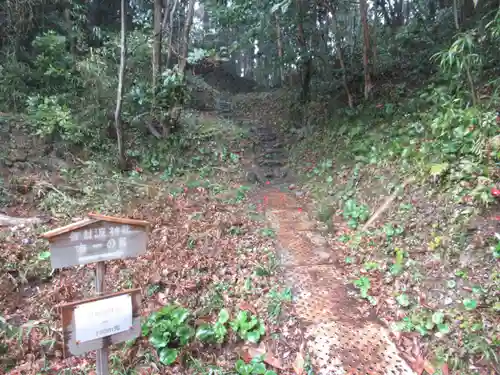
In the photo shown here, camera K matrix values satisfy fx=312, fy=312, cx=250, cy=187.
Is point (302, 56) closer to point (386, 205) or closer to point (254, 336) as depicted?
point (386, 205)

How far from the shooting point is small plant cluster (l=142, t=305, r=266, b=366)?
329cm

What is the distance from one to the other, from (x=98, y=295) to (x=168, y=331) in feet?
4.21

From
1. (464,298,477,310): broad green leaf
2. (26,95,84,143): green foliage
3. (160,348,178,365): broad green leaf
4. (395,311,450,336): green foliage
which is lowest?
(160,348,178,365): broad green leaf

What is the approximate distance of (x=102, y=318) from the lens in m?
2.29

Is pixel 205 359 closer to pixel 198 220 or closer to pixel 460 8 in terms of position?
pixel 198 220

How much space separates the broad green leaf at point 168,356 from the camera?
3.17 metres

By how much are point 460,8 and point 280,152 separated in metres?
5.76

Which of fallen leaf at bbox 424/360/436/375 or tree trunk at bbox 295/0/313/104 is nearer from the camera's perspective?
fallen leaf at bbox 424/360/436/375

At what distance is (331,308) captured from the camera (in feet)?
12.5

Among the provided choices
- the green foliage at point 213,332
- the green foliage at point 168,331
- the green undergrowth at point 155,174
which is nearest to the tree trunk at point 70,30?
the green undergrowth at point 155,174

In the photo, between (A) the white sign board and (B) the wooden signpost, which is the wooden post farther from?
(A) the white sign board

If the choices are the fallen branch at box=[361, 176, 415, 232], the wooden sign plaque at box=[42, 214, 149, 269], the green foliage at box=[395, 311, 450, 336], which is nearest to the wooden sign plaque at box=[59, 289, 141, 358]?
the wooden sign plaque at box=[42, 214, 149, 269]

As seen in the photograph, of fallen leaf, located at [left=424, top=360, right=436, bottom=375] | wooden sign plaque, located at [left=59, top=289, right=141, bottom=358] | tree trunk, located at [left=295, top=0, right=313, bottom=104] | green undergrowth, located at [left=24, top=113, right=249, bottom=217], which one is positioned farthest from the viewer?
tree trunk, located at [left=295, top=0, right=313, bottom=104]

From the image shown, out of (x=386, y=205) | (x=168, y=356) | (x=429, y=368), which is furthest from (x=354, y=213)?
(x=168, y=356)
